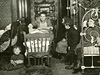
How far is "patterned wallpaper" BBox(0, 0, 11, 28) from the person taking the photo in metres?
7.89

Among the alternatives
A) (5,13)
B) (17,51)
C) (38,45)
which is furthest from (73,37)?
(5,13)

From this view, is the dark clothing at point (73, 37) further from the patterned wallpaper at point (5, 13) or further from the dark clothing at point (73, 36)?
the patterned wallpaper at point (5, 13)

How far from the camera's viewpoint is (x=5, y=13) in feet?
26.1

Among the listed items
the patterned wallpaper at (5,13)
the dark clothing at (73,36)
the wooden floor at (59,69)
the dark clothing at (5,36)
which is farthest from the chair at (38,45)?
the patterned wallpaper at (5,13)

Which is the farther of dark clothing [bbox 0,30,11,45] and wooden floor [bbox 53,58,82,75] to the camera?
dark clothing [bbox 0,30,11,45]

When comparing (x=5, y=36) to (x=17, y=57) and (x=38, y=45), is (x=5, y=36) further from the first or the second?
(x=38, y=45)

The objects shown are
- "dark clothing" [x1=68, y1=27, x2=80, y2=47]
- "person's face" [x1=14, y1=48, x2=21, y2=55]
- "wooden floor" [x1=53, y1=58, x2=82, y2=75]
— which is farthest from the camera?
"person's face" [x1=14, y1=48, x2=21, y2=55]

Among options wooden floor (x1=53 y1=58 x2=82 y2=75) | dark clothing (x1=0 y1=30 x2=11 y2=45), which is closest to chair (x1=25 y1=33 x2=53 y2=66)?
wooden floor (x1=53 y1=58 x2=82 y2=75)

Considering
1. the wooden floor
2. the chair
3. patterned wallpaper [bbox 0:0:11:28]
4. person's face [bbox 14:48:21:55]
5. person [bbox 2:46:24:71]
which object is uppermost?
patterned wallpaper [bbox 0:0:11:28]

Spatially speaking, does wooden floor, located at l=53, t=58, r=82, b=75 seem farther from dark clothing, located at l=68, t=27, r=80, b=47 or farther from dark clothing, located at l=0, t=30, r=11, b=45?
dark clothing, located at l=0, t=30, r=11, b=45

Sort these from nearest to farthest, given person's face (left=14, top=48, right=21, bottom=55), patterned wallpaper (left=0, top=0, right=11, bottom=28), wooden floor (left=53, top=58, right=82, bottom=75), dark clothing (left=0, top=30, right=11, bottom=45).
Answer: wooden floor (left=53, top=58, right=82, bottom=75) < person's face (left=14, top=48, right=21, bottom=55) < dark clothing (left=0, top=30, right=11, bottom=45) < patterned wallpaper (left=0, top=0, right=11, bottom=28)

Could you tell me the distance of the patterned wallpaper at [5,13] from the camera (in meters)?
7.89

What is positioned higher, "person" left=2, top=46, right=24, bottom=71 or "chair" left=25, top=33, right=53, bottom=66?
"chair" left=25, top=33, right=53, bottom=66

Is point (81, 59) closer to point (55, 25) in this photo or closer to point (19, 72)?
point (19, 72)
